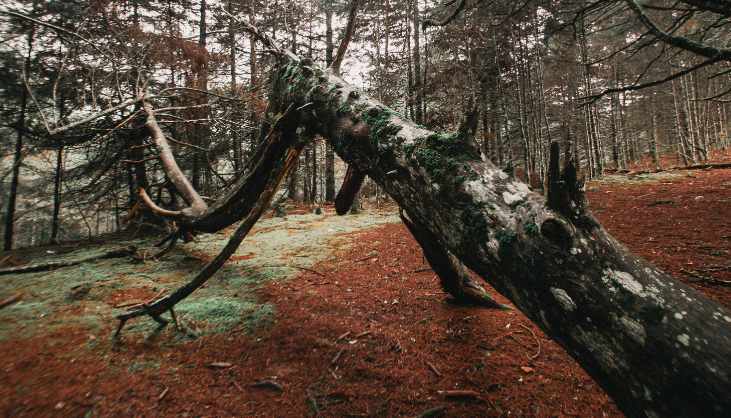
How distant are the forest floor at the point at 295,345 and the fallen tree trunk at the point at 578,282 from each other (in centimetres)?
111

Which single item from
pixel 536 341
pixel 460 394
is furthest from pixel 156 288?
pixel 536 341

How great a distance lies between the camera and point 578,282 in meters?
1.07

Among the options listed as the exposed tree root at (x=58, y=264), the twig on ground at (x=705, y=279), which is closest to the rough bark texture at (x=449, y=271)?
the twig on ground at (x=705, y=279)

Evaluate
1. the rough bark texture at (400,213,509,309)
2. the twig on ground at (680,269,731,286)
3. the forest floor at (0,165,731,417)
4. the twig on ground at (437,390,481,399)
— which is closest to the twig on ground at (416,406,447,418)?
the forest floor at (0,165,731,417)

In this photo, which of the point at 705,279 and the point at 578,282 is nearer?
the point at 578,282

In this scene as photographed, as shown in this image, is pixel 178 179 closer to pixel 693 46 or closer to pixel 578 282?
pixel 578 282

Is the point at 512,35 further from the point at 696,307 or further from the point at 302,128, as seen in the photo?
the point at 696,307

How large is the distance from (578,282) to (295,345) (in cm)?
236

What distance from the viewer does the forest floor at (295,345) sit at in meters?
1.96

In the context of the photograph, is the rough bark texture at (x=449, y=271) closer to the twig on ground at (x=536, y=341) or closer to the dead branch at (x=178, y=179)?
the twig on ground at (x=536, y=341)

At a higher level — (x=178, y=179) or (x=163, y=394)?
(x=178, y=179)

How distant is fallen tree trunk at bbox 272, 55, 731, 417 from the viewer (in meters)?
0.84

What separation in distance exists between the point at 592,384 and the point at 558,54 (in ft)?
62.6

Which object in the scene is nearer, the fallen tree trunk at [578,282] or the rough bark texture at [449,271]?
the fallen tree trunk at [578,282]
